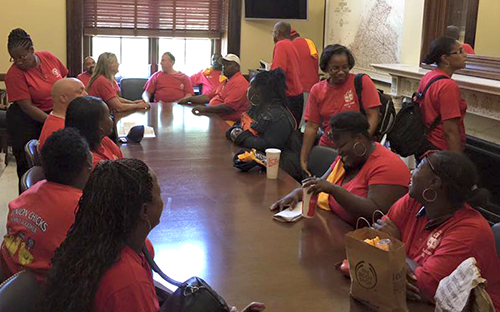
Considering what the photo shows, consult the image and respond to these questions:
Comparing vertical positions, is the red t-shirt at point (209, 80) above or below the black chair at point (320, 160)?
above

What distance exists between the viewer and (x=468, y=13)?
471 centimetres

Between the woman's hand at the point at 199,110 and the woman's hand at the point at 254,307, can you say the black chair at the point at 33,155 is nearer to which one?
the woman's hand at the point at 254,307

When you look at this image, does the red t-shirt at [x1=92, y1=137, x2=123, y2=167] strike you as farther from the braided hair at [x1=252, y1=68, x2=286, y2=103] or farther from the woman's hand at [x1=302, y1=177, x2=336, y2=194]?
the braided hair at [x1=252, y1=68, x2=286, y2=103]

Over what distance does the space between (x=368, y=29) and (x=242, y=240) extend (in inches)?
188

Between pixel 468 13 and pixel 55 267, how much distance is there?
4254 millimetres

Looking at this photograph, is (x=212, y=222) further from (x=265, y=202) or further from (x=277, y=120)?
(x=277, y=120)

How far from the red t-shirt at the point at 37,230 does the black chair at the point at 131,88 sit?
5.08 metres

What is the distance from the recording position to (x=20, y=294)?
4.95 ft

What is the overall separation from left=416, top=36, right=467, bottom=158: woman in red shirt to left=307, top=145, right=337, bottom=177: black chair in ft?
2.66

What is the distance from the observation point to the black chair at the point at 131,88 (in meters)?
6.97

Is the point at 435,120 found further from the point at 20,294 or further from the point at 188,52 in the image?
the point at 188,52

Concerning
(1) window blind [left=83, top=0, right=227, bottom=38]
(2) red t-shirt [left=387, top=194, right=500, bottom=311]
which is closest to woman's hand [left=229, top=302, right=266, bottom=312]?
(2) red t-shirt [left=387, top=194, right=500, bottom=311]

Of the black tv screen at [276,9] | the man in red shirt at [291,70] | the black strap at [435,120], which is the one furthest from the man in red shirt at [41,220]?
the black tv screen at [276,9]

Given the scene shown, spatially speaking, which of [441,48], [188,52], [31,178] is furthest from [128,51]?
[31,178]
